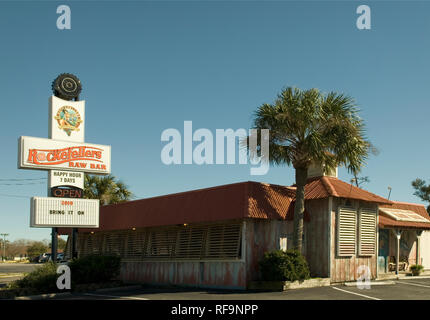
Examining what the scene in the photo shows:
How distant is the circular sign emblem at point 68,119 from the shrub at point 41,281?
7.52 m

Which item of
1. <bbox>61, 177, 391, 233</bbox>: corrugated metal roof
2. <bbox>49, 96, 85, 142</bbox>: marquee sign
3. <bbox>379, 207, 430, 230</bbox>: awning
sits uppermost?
<bbox>49, 96, 85, 142</bbox>: marquee sign

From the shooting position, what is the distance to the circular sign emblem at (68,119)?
27.1m

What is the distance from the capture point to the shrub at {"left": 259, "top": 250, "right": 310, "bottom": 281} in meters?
20.2

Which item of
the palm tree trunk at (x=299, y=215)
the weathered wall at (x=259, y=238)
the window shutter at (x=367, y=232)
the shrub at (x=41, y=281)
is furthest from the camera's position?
the window shutter at (x=367, y=232)

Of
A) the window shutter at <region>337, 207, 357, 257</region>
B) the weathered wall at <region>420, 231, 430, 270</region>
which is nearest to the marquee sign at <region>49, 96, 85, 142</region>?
the window shutter at <region>337, 207, 357, 257</region>

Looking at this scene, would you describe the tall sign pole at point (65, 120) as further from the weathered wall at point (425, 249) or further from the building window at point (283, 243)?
the weathered wall at point (425, 249)

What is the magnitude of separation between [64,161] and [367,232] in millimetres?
15920

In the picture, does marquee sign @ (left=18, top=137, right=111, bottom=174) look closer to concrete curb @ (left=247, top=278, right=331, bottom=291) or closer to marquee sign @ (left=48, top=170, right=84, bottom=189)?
marquee sign @ (left=48, top=170, right=84, bottom=189)

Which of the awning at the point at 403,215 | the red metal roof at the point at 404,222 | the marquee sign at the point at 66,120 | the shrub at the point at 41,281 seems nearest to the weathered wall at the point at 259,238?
the red metal roof at the point at 404,222

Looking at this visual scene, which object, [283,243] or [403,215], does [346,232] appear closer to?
[283,243]

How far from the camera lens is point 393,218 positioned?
27875 mm
